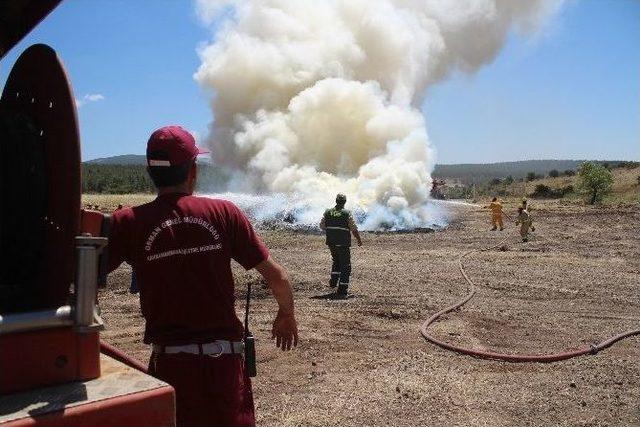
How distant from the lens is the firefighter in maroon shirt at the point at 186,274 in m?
2.56

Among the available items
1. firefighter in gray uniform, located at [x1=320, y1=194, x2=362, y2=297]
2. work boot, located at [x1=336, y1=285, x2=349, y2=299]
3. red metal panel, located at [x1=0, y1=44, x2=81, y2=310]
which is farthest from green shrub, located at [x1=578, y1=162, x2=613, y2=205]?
red metal panel, located at [x1=0, y1=44, x2=81, y2=310]

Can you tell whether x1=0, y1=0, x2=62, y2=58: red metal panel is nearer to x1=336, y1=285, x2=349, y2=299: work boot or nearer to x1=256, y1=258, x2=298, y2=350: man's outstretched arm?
x1=256, y1=258, x2=298, y2=350: man's outstretched arm

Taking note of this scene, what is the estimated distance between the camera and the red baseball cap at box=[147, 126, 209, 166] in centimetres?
256

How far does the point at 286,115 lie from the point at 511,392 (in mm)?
31743

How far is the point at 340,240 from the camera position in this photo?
10469mm

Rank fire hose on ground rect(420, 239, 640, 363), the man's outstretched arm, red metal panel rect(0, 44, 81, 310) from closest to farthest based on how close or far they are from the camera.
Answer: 1. red metal panel rect(0, 44, 81, 310)
2. the man's outstretched arm
3. fire hose on ground rect(420, 239, 640, 363)

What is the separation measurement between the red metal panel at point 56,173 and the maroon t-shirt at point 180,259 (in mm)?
657

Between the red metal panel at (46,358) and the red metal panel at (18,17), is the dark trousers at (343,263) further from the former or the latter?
the red metal panel at (46,358)

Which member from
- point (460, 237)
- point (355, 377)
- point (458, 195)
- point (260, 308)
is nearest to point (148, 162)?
point (355, 377)

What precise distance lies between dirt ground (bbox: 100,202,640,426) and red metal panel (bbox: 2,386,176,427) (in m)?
3.30

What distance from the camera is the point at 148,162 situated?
2572 millimetres

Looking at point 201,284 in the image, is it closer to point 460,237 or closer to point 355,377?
point 355,377

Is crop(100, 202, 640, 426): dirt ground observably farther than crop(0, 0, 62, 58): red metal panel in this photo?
Yes

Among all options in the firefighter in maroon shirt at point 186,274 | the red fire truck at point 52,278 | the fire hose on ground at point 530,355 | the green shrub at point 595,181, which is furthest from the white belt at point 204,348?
the green shrub at point 595,181
